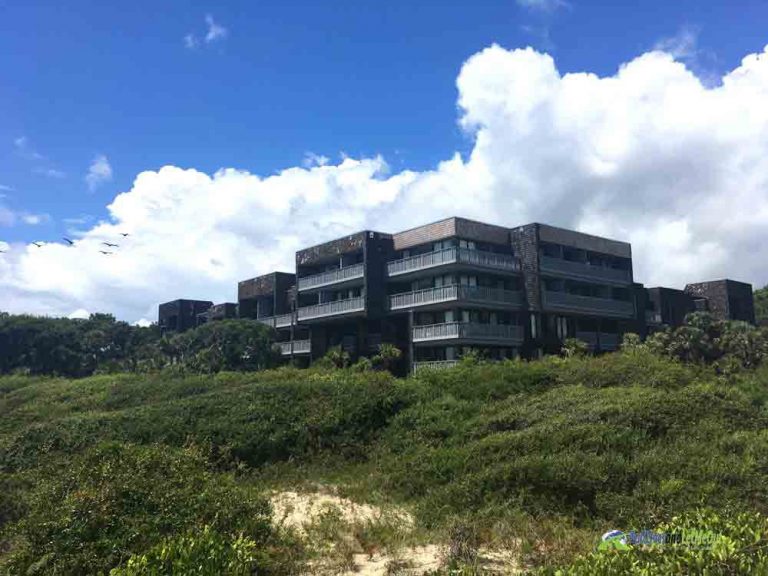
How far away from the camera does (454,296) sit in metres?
35.8

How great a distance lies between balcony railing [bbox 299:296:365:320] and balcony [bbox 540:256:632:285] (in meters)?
12.4

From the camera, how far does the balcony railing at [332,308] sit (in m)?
41.3

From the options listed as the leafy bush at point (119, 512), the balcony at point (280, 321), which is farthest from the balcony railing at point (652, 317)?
the leafy bush at point (119, 512)

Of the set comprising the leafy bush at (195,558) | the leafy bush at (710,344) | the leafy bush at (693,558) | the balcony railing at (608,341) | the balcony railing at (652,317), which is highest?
the balcony railing at (652,317)

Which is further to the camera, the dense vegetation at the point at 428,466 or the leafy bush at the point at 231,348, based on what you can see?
the leafy bush at the point at 231,348

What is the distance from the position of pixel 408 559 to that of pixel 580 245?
37.0 meters

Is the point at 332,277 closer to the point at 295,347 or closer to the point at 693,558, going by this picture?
the point at 295,347

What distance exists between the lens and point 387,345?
3694 cm

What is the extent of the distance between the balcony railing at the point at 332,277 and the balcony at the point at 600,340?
614 inches

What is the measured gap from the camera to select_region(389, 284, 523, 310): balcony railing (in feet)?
118

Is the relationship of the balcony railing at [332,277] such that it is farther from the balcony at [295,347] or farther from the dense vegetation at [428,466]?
the dense vegetation at [428,466]

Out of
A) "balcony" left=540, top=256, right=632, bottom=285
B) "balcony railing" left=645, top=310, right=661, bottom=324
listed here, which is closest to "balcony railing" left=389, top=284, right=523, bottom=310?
"balcony" left=540, top=256, right=632, bottom=285

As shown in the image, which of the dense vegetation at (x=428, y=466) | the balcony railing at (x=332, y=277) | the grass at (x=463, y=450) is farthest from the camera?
the balcony railing at (x=332, y=277)

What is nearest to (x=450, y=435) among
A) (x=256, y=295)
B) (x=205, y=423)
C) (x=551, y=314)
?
(x=205, y=423)
